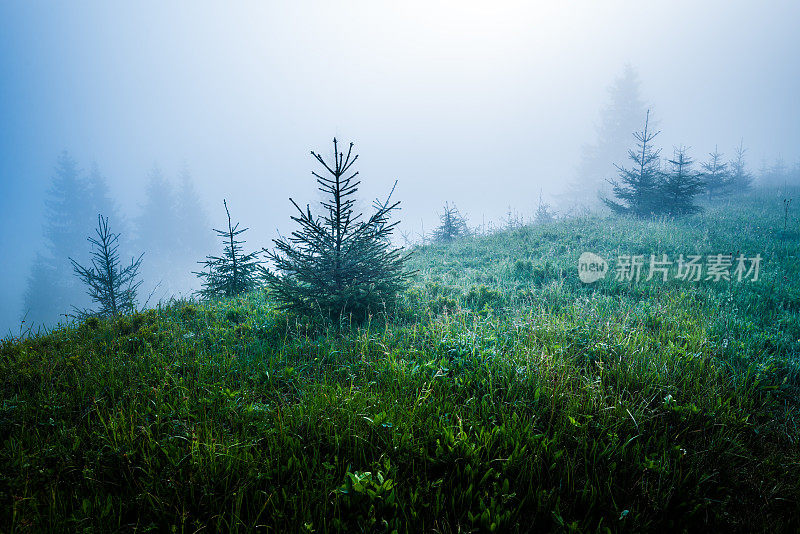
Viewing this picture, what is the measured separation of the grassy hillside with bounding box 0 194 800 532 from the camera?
1915 millimetres

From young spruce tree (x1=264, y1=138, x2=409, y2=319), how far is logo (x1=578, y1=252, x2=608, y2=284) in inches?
191

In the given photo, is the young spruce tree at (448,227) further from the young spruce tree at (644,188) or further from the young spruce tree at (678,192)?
the young spruce tree at (678,192)

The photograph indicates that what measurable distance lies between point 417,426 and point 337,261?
130 inches

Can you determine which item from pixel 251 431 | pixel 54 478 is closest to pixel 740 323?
pixel 251 431

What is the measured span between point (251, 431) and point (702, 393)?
418 cm

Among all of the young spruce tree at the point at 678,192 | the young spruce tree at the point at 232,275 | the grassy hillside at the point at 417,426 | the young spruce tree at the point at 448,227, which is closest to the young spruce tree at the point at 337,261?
the grassy hillside at the point at 417,426

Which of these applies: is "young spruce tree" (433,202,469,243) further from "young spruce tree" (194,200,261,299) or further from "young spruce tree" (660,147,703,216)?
"young spruce tree" (194,200,261,299)

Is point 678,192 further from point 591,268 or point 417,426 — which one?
point 417,426

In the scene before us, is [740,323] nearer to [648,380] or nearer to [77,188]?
[648,380]

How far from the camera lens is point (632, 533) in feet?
5.80

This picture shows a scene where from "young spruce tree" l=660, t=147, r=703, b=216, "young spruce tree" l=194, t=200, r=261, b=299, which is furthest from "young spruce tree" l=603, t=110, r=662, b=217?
"young spruce tree" l=194, t=200, r=261, b=299

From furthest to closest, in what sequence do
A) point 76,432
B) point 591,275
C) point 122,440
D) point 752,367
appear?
point 591,275 < point 752,367 < point 76,432 < point 122,440

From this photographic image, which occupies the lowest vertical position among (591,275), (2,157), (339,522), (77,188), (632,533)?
(632,533)

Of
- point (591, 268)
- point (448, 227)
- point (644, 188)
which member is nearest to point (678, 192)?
point (644, 188)
